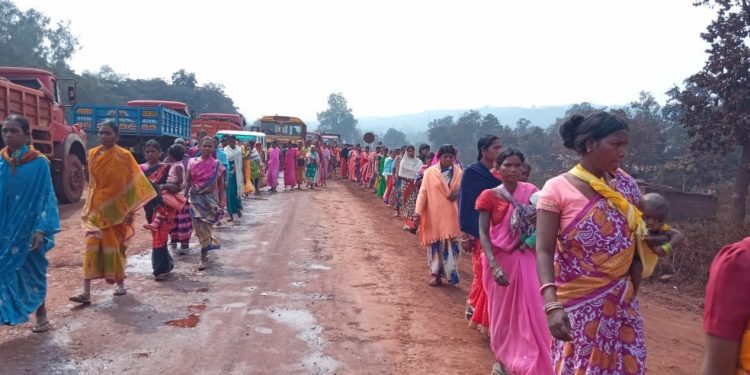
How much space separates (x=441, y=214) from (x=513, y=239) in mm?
2724

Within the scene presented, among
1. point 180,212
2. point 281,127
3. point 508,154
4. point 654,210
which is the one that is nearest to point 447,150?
A: point 508,154

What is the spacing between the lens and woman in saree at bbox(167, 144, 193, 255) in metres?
7.34

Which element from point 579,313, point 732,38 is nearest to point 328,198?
point 732,38

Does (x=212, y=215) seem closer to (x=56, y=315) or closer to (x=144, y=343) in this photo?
(x=56, y=315)

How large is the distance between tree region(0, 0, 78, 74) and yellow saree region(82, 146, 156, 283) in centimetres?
3989

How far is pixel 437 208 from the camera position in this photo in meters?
7.01

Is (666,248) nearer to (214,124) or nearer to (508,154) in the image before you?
(508,154)

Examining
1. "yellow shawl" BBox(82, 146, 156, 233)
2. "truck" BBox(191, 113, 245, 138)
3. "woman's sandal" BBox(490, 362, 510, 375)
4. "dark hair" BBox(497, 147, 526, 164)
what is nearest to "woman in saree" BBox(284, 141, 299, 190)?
"truck" BBox(191, 113, 245, 138)

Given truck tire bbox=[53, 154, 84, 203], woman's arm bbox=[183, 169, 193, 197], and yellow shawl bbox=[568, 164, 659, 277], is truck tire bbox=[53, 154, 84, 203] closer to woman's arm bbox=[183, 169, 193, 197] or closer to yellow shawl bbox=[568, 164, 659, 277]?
woman's arm bbox=[183, 169, 193, 197]

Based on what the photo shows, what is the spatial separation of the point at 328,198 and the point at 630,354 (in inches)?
624

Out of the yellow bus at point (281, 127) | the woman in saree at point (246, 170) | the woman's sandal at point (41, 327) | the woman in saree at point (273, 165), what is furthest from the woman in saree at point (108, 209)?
the yellow bus at point (281, 127)

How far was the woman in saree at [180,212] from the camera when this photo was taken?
7336 mm

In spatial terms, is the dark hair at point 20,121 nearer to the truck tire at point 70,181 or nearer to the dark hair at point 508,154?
the dark hair at point 508,154

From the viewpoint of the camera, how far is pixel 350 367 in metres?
4.44
